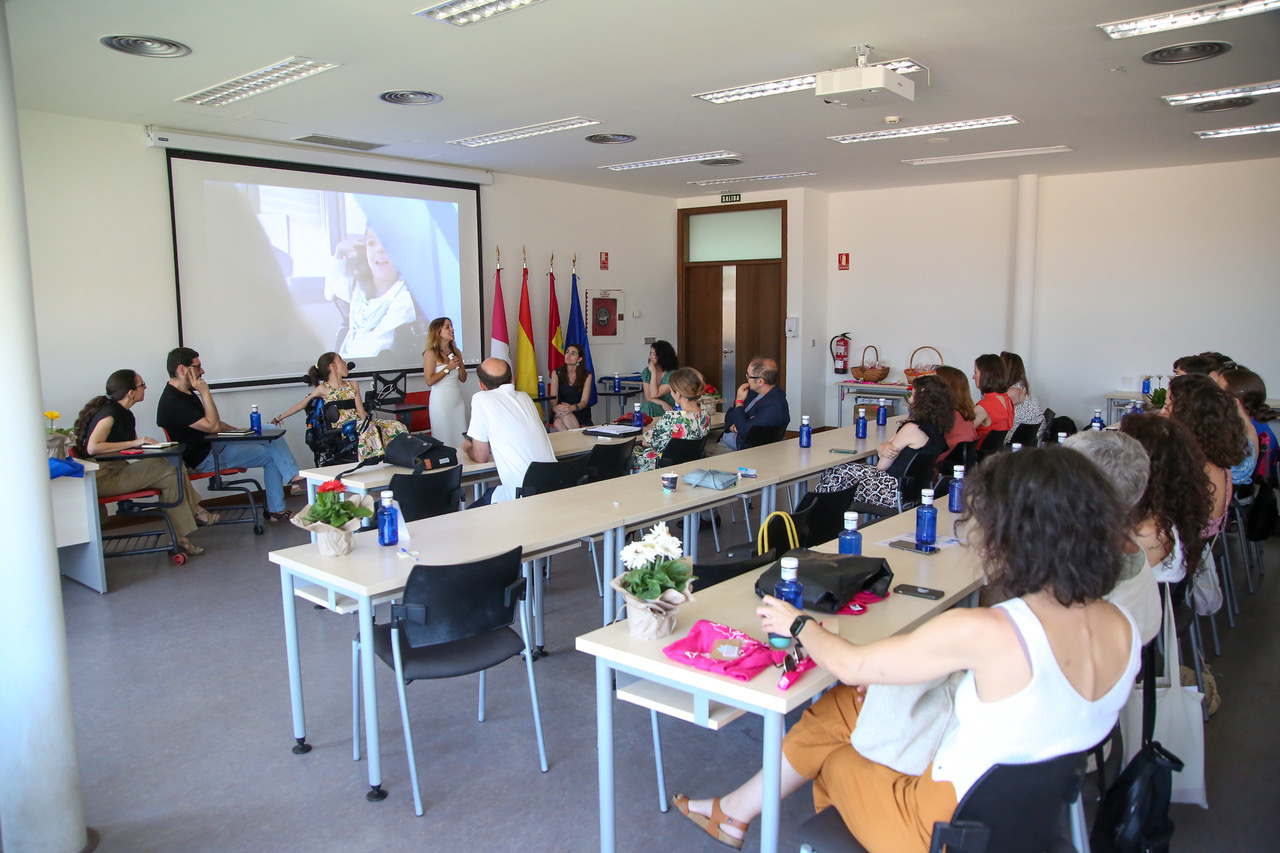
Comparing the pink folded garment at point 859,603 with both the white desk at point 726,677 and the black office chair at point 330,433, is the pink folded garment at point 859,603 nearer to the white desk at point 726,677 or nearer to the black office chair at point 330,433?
the white desk at point 726,677

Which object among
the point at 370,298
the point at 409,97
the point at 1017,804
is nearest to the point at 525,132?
the point at 409,97

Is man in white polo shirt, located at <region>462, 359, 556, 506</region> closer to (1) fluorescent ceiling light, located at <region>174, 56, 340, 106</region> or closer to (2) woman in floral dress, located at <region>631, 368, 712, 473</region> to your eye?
(2) woman in floral dress, located at <region>631, 368, 712, 473</region>

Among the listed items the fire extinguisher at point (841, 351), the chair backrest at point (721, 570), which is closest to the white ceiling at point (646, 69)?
the chair backrest at point (721, 570)

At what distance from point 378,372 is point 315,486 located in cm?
320

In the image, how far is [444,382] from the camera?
24.2 ft

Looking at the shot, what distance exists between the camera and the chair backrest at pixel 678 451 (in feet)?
17.3

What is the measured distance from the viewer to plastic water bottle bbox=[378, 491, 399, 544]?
3215mm

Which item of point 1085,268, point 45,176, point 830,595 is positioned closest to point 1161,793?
point 830,595

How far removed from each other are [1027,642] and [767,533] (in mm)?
1606

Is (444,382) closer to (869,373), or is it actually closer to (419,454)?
(419,454)

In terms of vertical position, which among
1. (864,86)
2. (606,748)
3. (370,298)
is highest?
(864,86)

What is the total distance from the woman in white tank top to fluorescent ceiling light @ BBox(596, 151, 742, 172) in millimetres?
6360

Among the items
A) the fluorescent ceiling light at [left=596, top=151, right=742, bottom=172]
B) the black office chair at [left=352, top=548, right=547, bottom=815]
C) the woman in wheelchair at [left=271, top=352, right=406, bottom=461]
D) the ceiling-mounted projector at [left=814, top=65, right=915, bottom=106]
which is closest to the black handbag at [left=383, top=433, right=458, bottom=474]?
the woman in wheelchair at [left=271, top=352, right=406, bottom=461]

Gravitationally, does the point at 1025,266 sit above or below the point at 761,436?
above
